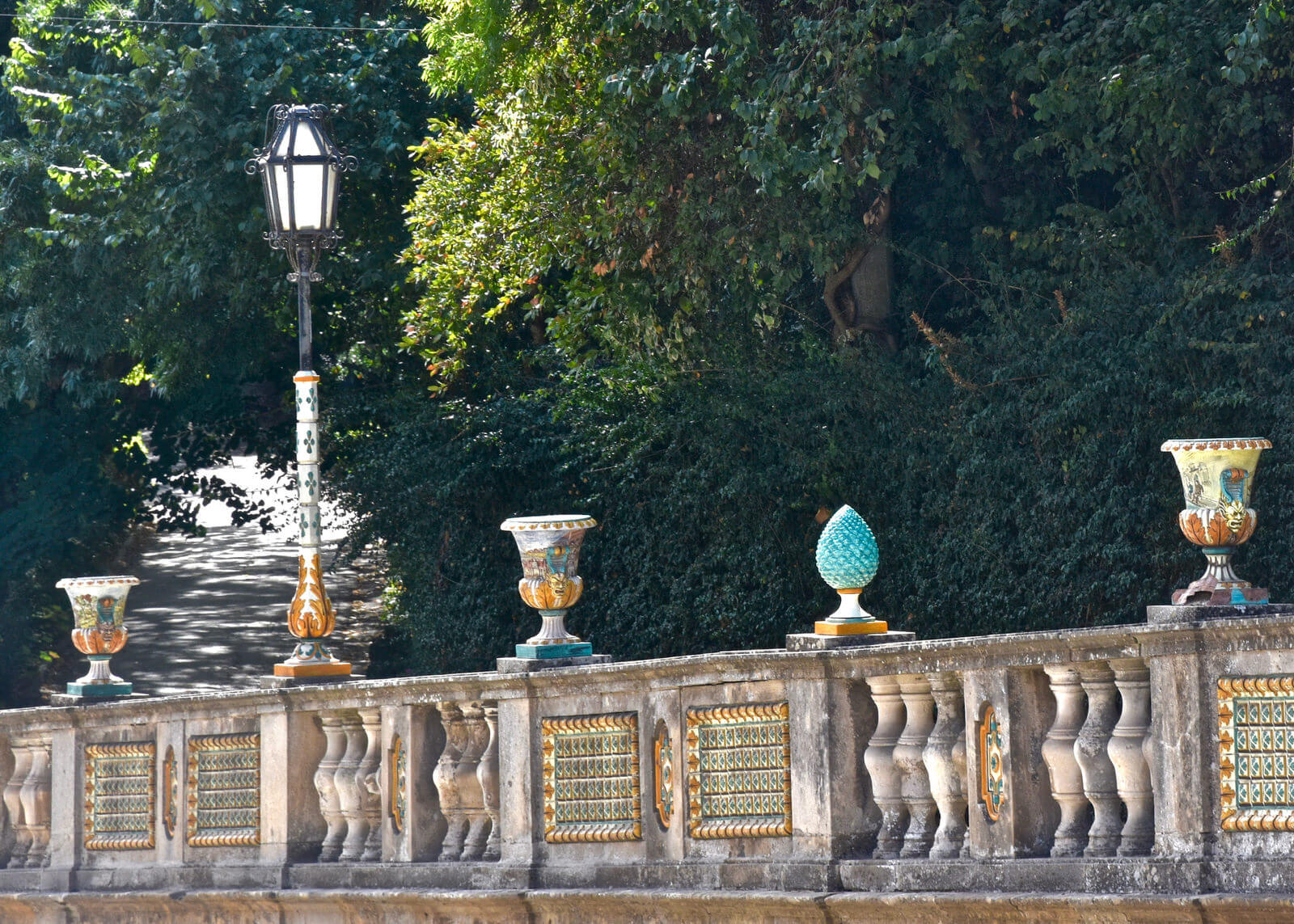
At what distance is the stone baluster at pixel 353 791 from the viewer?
9273 mm

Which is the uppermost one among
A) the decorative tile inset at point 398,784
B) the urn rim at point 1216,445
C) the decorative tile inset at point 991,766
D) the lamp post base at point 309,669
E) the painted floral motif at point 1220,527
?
the urn rim at point 1216,445

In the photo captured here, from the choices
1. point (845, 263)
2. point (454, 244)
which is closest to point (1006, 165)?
point (845, 263)

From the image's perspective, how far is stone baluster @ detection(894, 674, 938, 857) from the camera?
689cm

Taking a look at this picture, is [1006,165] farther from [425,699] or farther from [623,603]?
[425,699]

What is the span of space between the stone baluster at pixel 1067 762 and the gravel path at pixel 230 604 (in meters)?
12.5

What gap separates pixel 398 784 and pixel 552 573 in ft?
4.43

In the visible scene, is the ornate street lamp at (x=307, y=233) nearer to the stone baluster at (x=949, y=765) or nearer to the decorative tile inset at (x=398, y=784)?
the decorative tile inset at (x=398, y=784)

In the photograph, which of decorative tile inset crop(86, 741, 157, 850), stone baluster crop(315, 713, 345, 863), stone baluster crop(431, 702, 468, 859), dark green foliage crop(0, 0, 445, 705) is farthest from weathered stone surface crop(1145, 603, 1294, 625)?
dark green foliage crop(0, 0, 445, 705)

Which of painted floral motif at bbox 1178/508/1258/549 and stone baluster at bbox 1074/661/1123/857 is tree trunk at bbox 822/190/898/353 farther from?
stone baluster at bbox 1074/661/1123/857

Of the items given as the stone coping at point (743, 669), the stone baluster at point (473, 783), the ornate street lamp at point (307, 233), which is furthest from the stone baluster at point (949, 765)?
the ornate street lamp at point (307, 233)

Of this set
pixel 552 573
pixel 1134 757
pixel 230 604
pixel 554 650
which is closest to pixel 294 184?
pixel 552 573

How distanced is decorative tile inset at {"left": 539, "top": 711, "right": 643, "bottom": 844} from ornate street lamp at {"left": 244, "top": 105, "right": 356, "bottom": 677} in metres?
2.11

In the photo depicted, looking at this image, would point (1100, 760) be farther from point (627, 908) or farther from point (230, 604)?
point (230, 604)

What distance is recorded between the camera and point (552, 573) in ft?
28.5
